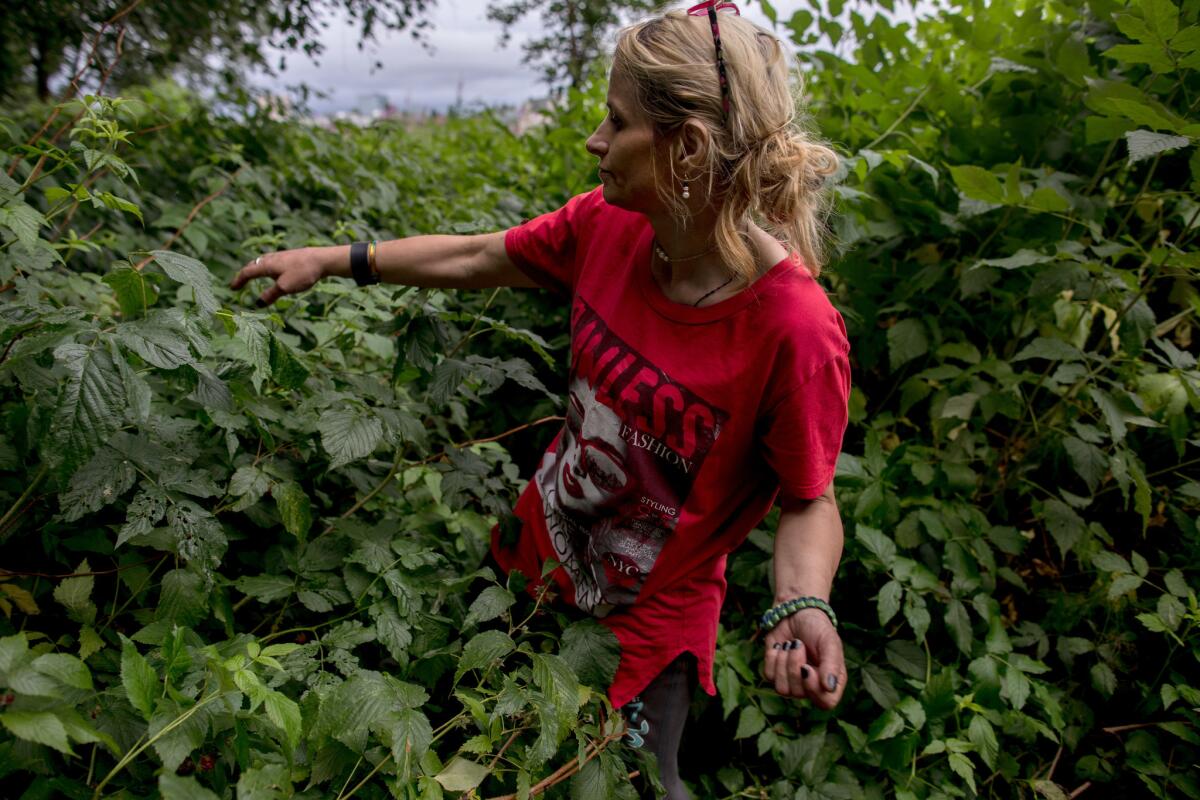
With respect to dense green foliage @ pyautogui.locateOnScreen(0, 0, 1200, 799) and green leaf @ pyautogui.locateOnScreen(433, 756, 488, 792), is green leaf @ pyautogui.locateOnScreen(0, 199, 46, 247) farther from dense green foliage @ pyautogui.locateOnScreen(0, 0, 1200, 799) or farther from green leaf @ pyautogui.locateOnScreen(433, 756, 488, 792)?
green leaf @ pyautogui.locateOnScreen(433, 756, 488, 792)

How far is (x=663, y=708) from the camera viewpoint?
1.68 metres

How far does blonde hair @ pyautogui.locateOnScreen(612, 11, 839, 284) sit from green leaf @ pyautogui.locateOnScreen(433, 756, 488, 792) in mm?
957

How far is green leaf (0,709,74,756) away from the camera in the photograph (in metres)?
0.98

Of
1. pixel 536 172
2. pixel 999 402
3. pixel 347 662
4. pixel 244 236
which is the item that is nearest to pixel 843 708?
pixel 999 402

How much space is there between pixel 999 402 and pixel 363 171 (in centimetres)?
260

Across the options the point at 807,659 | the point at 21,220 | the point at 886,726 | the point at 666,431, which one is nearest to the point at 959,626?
the point at 886,726

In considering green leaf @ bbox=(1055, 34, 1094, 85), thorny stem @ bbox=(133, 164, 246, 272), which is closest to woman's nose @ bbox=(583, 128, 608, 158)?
green leaf @ bbox=(1055, 34, 1094, 85)

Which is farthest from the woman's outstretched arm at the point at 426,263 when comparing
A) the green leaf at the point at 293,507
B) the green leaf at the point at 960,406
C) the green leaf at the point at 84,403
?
the green leaf at the point at 960,406

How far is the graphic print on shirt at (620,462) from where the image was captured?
59.6 inches

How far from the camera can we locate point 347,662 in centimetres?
151

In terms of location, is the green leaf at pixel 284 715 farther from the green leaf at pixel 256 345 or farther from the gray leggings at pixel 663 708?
the gray leggings at pixel 663 708

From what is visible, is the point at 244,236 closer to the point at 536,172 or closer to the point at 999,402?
the point at 536,172

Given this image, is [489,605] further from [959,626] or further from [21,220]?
[959,626]

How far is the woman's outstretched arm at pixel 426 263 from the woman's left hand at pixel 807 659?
968 millimetres
